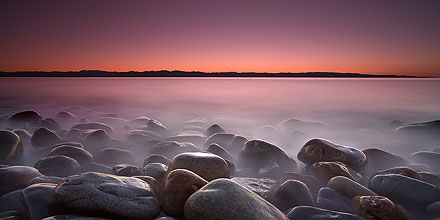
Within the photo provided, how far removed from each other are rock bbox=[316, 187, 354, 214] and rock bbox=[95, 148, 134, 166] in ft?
12.0

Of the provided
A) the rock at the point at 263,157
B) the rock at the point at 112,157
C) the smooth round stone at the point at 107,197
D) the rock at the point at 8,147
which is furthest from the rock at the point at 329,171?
the rock at the point at 8,147

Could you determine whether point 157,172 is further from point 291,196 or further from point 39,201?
point 291,196

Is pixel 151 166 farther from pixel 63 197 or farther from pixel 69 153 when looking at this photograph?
pixel 69 153

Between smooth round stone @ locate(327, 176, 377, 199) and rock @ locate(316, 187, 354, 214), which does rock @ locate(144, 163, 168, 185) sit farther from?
smooth round stone @ locate(327, 176, 377, 199)

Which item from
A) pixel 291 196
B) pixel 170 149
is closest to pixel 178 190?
pixel 291 196

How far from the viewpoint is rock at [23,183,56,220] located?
8.54 ft

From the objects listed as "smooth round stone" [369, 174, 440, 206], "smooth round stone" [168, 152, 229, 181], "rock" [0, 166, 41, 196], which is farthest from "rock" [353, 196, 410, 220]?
"rock" [0, 166, 41, 196]

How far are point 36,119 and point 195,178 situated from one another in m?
9.23

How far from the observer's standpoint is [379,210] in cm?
309

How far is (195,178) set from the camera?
290 centimetres

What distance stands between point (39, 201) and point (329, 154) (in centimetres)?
433

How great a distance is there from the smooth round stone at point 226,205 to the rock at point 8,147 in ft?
12.8

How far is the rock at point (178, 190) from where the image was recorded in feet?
9.04

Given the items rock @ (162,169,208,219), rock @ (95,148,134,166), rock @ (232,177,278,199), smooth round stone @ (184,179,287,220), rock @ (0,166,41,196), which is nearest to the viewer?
smooth round stone @ (184,179,287,220)
